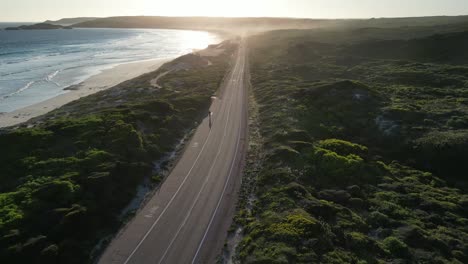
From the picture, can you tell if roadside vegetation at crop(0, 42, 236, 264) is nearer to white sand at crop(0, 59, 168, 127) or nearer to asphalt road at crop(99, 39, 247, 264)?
asphalt road at crop(99, 39, 247, 264)

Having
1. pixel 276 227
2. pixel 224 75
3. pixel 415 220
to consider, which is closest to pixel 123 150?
pixel 276 227

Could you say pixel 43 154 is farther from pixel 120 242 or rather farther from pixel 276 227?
pixel 276 227

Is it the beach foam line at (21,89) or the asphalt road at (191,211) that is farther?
the beach foam line at (21,89)

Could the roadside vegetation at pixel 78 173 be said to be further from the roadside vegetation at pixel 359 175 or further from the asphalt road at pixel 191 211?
the roadside vegetation at pixel 359 175

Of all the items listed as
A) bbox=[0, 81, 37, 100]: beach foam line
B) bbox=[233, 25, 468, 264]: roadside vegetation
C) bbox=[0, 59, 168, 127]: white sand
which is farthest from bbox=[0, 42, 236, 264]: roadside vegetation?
bbox=[0, 81, 37, 100]: beach foam line

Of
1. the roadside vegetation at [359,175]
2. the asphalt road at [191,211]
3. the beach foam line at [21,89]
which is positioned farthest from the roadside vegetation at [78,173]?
the beach foam line at [21,89]

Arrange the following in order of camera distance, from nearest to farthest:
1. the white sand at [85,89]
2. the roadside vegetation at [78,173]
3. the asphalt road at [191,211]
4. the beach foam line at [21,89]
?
the asphalt road at [191,211], the roadside vegetation at [78,173], the white sand at [85,89], the beach foam line at [21,89]
